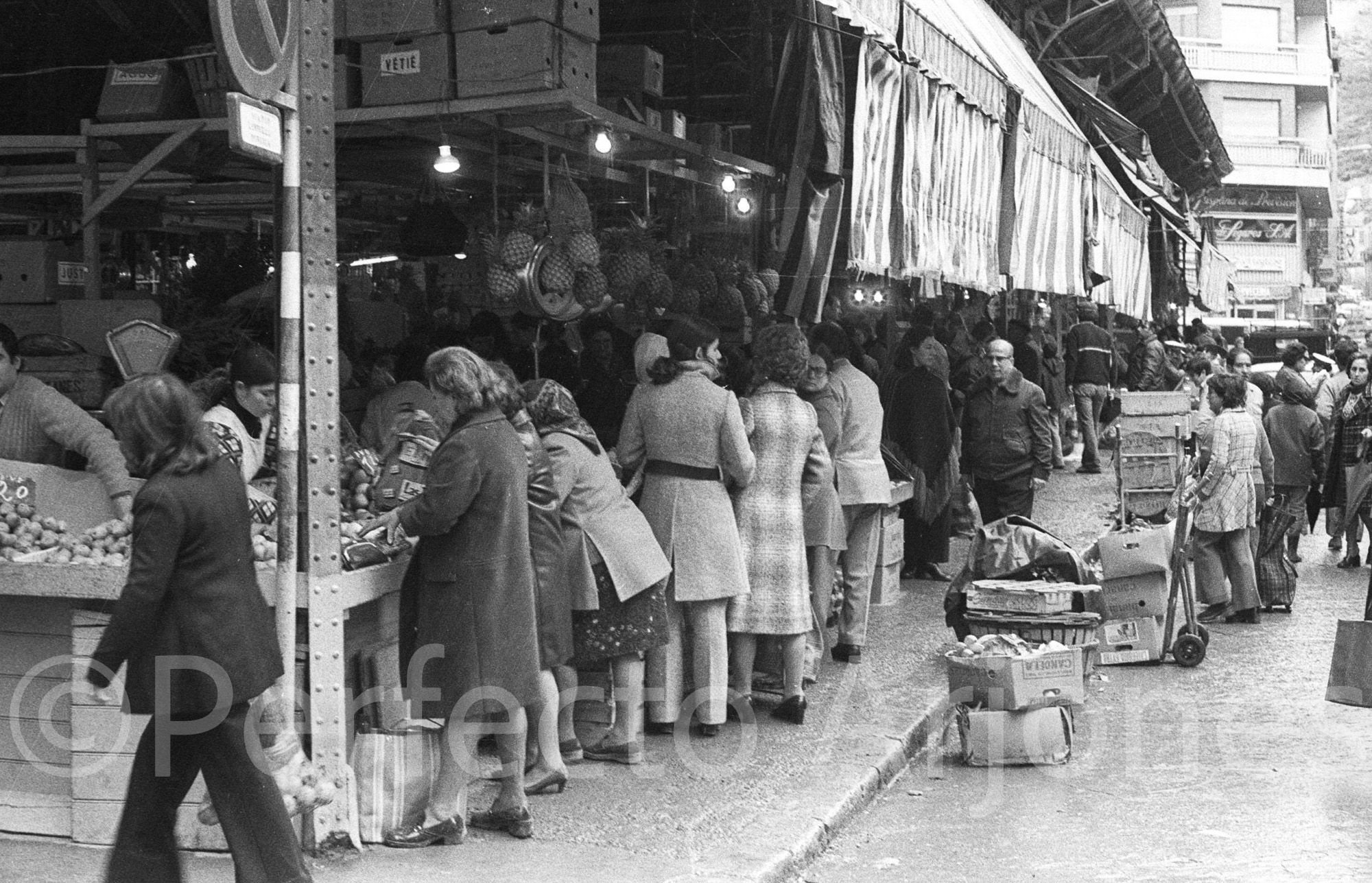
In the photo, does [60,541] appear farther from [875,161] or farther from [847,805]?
[875,161]

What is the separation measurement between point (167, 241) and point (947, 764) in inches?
383

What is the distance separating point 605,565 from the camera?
6887 millimetres

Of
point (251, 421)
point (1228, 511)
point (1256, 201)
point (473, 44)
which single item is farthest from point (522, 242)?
point (1256, 201)

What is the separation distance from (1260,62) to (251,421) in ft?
210

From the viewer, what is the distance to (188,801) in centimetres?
561

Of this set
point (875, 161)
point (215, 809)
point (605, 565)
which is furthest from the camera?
point (875, 161)

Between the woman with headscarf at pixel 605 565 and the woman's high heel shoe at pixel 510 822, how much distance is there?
1063mm

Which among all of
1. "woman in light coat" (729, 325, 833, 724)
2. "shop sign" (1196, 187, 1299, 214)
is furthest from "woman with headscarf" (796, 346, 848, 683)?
"shop sign" (1196, 187, 1299, 214)

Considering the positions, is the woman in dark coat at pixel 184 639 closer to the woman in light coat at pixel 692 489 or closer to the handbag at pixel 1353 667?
the woman in light coat at pixel 692 489

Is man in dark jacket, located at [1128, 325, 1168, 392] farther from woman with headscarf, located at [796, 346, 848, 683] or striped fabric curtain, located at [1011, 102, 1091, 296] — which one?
woman with headscarf, located at [796, 346, 848, 683]

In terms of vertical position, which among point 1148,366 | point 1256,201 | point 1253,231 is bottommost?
point 1148,366

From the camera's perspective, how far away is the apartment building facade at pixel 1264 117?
2457 inches

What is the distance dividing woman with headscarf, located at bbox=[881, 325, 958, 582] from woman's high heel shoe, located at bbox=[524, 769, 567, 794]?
5.60 metres

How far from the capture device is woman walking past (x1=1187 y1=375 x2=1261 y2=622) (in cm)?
1102
